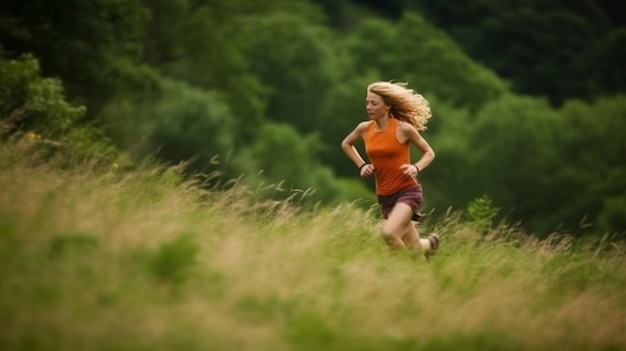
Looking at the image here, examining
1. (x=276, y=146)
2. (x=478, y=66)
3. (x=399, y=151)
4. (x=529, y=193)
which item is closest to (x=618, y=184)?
(x=529, y=193)

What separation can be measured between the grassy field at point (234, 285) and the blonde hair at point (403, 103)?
1.24 m

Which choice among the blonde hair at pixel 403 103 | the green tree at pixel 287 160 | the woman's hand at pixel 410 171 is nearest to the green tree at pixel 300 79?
→ the green tree at pixel 287 160

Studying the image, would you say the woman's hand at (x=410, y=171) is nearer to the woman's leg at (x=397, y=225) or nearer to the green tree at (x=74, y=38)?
the woman's leg at (x=397, y=225)

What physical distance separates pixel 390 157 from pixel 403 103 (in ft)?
1.87

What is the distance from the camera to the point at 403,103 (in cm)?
1191

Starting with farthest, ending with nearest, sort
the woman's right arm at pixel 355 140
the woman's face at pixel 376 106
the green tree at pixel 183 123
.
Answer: the green tree at pixel 183 123
the woman's right arm at pixel 355 140
the woman's face at pixel 376 106

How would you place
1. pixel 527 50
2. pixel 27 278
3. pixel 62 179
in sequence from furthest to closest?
pixel 527 50, pixel 62 179, pixel 27 278

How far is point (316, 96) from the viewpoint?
77.1 metres

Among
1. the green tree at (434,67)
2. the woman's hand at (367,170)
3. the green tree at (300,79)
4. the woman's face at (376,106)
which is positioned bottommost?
the green tree at (300,79)

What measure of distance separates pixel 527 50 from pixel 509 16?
3977 millimetres

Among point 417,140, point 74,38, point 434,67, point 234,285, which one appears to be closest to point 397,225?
point 417,140

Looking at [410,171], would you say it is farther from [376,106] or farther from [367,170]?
[376,106]

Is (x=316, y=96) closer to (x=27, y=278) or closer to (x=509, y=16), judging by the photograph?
(x=509, y=16)

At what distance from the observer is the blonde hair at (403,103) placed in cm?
1183
